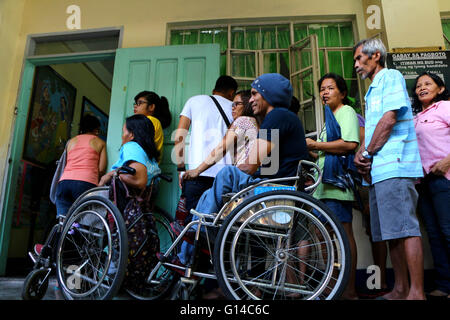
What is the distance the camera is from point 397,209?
170 cm

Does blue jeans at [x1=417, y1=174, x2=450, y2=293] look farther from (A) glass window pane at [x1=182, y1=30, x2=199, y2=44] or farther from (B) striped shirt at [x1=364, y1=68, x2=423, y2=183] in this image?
(A) glass window pane at [x1=182, y1=30, x2=199, y2=44]

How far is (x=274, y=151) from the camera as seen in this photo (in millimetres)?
1650

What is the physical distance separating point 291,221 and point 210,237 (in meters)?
0.40

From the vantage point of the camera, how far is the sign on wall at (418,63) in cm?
286

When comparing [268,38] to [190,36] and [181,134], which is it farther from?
[181,134]

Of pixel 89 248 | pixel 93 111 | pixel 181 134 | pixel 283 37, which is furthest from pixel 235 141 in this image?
pixel 93 111

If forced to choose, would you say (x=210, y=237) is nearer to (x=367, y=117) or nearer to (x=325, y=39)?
(x=367, y=117)

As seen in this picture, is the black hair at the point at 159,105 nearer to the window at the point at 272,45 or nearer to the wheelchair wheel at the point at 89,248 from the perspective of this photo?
the window at the point at 272,45

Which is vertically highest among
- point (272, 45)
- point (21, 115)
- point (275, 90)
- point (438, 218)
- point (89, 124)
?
point (272, 45)

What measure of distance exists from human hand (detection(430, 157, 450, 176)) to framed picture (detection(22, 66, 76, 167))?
13.0ft

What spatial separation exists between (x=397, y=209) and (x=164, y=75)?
2.45 m

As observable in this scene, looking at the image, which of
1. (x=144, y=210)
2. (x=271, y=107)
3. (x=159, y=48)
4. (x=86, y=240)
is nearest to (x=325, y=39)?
(x=159, y=48)

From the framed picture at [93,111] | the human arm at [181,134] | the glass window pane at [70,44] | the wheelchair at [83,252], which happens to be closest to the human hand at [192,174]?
the human arm at [181,134]

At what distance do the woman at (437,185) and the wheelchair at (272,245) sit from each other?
0.99m
